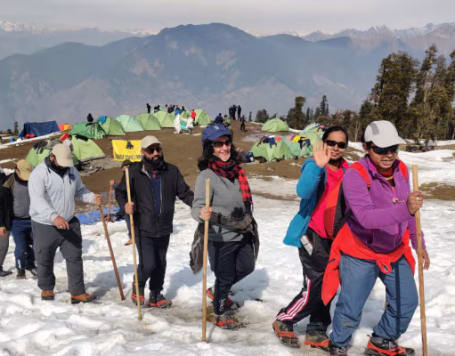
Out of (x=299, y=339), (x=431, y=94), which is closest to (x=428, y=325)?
(x=299, y=339)

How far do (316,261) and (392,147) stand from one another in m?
1.28

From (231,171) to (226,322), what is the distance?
5.98 feet

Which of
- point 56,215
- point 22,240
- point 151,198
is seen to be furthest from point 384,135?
point 22,240

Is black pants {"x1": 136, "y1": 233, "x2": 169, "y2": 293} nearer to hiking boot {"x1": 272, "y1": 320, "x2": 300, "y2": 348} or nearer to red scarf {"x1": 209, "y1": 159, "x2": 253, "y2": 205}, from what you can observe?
red scarf {"x1": 209, "y1": 159, "x2": 253, "y2": 205}

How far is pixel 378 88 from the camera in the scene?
128 feet

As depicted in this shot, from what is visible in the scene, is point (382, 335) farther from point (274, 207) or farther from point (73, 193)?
point (274, 207)

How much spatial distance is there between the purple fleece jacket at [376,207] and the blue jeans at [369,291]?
0.21 metres

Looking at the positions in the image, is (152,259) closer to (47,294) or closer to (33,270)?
(47,294)

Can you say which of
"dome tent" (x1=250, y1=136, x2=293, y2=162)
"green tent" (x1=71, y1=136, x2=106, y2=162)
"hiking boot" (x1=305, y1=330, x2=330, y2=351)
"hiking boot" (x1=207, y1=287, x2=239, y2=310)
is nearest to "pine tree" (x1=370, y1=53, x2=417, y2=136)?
"dome tent" (x1=250, y1=136, x2=293, y2=162)

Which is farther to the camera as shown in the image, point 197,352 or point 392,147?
point 197,352

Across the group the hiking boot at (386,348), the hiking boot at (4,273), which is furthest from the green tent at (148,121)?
the hiking boot at (386,348)

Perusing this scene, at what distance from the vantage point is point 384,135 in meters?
2.76

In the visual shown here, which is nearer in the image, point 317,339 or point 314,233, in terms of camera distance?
point 314,233

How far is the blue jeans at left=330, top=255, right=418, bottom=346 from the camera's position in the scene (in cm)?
306
